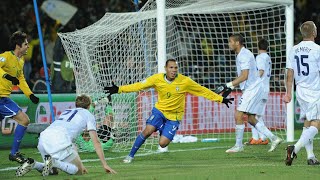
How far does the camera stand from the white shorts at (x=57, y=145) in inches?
449

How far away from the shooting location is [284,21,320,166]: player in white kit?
1278 cm

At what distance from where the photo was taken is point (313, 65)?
12.9 meters

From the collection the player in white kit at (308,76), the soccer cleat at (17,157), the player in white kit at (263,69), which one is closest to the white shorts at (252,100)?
the player in white kit at (263,69)

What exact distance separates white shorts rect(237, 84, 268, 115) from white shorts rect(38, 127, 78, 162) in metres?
5.22

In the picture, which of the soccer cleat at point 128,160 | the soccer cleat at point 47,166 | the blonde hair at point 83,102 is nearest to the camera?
the soccer cleat at point 47,166

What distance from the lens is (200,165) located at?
1313cm

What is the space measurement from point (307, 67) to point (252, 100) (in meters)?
3.39

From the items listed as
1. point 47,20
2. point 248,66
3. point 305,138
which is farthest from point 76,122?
point 47,20

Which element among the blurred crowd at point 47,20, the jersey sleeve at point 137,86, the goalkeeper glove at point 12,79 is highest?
the blurred crowd at point 47,20

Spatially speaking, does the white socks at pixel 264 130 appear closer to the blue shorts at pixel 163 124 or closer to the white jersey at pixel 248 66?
the white jersey at pixel 248 66

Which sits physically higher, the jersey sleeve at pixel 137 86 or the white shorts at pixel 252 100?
the jersey sleeve at pixel 137 86

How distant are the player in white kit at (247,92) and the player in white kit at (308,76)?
85.4 inches

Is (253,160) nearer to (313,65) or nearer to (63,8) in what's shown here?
(313,65)

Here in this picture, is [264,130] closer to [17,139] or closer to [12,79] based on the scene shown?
[17,139]
